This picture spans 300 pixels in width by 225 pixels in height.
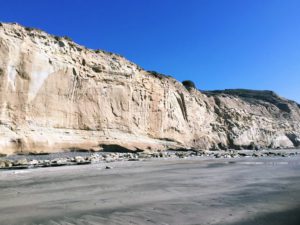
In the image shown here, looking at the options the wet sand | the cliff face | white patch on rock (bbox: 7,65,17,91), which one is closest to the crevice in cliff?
the cliff face

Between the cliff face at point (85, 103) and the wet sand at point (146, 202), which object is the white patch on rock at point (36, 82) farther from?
the wet sand at point (146, 202)

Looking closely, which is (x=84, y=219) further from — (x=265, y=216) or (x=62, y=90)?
(x=62, y=90)

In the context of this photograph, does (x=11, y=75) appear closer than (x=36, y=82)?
Yes

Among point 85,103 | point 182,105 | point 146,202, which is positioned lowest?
point 146,202

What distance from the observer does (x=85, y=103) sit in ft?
82.9

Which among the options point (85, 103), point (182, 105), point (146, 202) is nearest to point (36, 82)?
point (85, 103)

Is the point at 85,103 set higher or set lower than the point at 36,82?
lower

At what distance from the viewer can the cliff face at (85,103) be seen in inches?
796

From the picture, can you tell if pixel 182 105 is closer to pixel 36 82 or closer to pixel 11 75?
pixel 36 82

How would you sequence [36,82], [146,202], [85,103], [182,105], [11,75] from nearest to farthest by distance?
[146,202] < [11,75] < [36,82] < [85,103] < [182,105]

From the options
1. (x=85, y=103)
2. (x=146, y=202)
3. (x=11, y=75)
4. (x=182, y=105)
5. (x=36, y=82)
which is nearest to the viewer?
(x=146, y=202)

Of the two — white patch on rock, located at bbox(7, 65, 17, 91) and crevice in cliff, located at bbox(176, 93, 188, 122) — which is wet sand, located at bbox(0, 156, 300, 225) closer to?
white patch on rock, located at bbox(7, 65, 17, 91)

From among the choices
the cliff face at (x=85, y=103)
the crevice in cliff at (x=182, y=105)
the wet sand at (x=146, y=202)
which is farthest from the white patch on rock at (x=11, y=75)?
the crevice in cliff at (x=182, y=105)

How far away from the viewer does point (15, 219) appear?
5.38 metres
